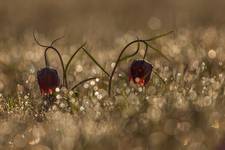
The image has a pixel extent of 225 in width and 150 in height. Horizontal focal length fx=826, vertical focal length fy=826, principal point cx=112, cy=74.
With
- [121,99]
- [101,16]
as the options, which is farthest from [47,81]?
[101,16]

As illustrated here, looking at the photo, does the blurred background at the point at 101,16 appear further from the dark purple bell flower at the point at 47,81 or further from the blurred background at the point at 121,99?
the dark purple bell flower at the point at 47,81

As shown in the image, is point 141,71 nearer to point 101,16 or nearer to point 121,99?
point 121,99

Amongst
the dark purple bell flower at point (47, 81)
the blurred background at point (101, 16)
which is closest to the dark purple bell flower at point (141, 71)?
the dark purple bell flower at point (47, 81)

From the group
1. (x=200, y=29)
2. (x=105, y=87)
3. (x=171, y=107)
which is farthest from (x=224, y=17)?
(x=171, y=107)

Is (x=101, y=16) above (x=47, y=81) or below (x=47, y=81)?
above

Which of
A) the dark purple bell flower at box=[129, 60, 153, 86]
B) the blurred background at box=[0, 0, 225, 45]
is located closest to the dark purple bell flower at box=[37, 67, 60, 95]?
the dark purple bell flower at box=[129, 60, 153, 86]

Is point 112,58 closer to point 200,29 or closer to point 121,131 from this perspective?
point 200,29
